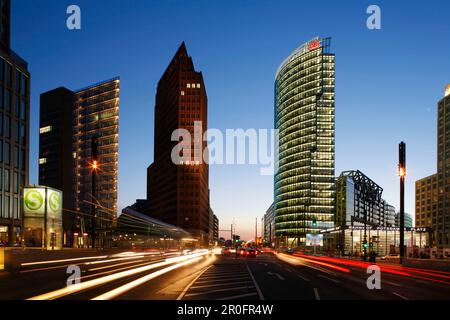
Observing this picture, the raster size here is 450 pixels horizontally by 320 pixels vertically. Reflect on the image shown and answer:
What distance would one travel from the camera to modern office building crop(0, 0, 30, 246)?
2943 inches

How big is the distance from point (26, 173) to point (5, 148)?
710cm

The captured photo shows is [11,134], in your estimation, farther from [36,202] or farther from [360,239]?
[360,239]

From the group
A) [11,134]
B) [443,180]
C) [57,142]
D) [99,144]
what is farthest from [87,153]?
[443,180]

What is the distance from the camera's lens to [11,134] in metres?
77.8

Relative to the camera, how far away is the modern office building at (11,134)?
74750 mm

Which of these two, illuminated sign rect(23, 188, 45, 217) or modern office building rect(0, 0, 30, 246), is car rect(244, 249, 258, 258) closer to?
illuminated sign rect(23, 188, 45, 217)

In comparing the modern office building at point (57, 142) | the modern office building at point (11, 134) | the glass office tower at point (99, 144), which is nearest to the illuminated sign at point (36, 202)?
the modern office building at point (11, 134)

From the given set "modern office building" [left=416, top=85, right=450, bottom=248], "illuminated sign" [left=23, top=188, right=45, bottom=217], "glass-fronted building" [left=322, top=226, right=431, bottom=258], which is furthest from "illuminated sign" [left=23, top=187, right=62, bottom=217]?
"modern office building" [left=416, top=85, right=450, bottom=248]

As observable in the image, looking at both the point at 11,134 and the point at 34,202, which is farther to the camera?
the point at 11,134

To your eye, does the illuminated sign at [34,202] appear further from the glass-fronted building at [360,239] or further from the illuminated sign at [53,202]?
the glass-fronted building at [360,239]
